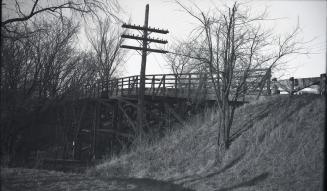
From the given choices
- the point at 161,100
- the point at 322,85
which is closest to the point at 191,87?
the point at 161,100

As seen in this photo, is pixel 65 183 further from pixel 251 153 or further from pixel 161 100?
pixel 161 100

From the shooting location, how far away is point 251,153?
8914mm

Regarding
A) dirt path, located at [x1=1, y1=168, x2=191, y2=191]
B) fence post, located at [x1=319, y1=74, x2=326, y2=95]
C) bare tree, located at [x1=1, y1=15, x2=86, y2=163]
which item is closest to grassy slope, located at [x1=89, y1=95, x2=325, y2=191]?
fence post, located at [x1=319, y1=74, x2=326, y2=95]

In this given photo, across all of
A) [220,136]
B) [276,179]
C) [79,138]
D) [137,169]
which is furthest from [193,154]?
[79,138]

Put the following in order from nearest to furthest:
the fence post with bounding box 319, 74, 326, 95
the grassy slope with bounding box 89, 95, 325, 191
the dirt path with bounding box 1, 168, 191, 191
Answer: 1. the dirt path with bounding box 1, 168, 191, 191
2. the grassy slope with bounding box 89, 95, 325, 191
3. the fence post with bounding box 319, 74, 326, 95

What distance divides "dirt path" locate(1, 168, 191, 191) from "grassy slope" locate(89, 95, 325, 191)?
89 cm

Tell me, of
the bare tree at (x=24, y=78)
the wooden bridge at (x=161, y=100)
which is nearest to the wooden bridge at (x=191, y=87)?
the wooden bridge at (x=161, y=100)

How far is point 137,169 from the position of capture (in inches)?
438

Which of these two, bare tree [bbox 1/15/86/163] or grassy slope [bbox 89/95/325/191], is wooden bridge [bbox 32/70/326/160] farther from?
bare tree [bbox 1/15/86/163]

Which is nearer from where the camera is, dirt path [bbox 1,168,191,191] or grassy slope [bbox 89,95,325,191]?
dirt path [bbox 1,168,191,191]

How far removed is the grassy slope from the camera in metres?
7.34

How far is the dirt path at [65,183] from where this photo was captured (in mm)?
7031

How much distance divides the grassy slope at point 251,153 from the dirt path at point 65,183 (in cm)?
89

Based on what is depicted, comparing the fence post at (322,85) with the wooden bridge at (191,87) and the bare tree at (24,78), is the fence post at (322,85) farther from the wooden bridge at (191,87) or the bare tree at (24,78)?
the bare tree at (24,78)
